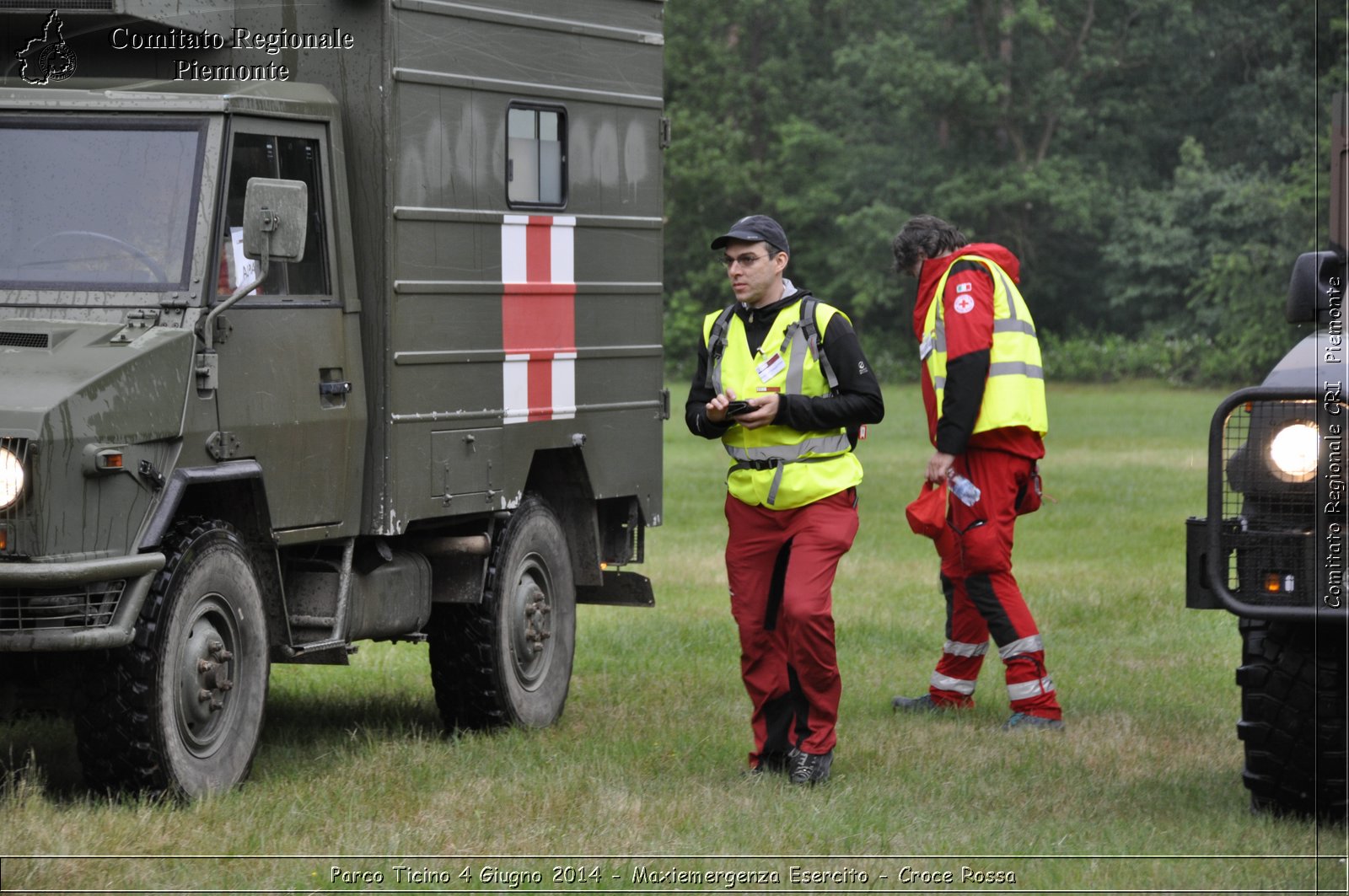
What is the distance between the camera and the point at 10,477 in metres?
6.29

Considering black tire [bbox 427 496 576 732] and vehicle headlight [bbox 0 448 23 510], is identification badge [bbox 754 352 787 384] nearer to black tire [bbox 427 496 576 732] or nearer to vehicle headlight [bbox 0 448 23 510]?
black tire [bbox 427 496 576 732]

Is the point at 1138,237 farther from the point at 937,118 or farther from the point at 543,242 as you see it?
the point at 543,242

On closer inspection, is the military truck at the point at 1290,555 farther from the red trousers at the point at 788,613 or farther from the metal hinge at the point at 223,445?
the metal hinge at the point at 223,445

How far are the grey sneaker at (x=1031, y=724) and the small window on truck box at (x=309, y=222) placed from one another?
11.3 feet

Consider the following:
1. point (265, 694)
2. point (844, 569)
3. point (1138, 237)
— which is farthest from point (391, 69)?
point (1138, 237)

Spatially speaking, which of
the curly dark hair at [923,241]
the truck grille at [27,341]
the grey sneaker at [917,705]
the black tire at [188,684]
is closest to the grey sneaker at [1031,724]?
the grey sneaker at [917,705]

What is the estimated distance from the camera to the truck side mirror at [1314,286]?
7207 mm

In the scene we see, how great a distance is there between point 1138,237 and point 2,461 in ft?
177

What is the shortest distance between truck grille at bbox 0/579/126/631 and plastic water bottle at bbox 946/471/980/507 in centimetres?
392

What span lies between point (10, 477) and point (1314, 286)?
14.1 feet


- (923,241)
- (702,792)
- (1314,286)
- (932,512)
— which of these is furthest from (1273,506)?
(923,241)

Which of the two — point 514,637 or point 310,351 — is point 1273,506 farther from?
point 514,637

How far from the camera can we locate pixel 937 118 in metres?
60.7

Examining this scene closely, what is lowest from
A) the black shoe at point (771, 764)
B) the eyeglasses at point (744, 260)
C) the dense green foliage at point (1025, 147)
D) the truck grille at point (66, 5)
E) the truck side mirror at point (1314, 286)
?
the black shoe at point (771, 764)
